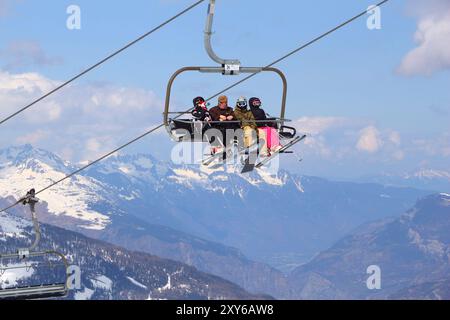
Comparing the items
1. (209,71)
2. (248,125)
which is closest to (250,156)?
(248,125)

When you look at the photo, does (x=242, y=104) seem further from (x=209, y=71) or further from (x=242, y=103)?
(x=209, y=71)

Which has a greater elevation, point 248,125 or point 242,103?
point 242,103

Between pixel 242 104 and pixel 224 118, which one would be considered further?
pixel 242 104

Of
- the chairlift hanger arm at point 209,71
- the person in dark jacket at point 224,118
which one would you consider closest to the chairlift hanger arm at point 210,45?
the chairlift hanger arm at point 209,71

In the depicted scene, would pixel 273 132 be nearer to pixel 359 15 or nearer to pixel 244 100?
pixel 244 100

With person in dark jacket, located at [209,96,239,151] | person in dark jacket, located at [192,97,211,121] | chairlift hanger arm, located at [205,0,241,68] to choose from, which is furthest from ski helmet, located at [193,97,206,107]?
chairlift hanger arm, located at [205,0,241,68]

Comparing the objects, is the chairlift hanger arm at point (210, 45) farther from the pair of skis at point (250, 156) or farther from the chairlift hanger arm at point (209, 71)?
the pair of skis at point (250, 156)

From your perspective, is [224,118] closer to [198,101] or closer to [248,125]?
[248,125]

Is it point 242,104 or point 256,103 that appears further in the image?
point 242,104

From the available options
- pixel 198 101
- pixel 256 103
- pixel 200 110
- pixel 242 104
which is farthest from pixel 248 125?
pixel 198 101
